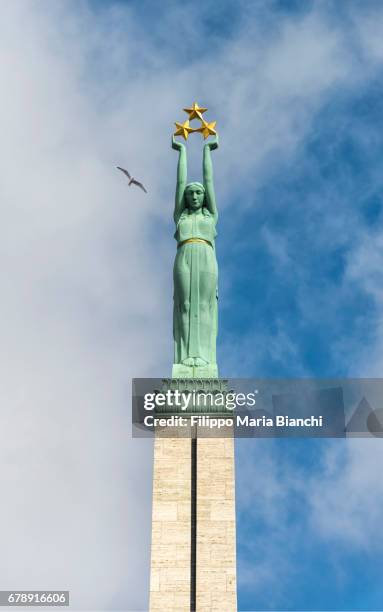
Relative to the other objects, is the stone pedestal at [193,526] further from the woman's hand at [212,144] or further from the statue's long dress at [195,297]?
the woman's hand at [212,144]

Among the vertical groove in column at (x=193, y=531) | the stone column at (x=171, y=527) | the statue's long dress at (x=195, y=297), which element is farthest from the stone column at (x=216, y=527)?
the statue's long dress at (x=195, y=297)

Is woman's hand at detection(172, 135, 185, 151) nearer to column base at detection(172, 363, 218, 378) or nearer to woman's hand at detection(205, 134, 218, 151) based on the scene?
woman's hand at detection(205, 134, 218, 151)

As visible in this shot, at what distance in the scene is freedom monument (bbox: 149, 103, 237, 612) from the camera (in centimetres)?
2644

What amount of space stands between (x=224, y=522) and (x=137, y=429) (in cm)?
407

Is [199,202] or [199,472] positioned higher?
[199,202]

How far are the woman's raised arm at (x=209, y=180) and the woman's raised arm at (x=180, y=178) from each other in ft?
2.38

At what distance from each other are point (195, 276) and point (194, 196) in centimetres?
332

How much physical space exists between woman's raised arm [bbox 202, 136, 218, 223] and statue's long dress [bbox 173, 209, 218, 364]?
1011 mm

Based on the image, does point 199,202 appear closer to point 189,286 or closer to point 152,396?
point 189,286

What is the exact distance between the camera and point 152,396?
96.2 ft

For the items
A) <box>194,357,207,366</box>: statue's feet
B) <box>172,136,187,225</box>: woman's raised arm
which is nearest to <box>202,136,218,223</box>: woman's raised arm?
<box>172,136,187,225</box>: woman's raised arm

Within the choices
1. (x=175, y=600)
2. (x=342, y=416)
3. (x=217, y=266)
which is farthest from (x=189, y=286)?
(x=175, y=600)

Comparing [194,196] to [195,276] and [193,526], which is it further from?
[193,526]

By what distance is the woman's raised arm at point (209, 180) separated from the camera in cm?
3375
